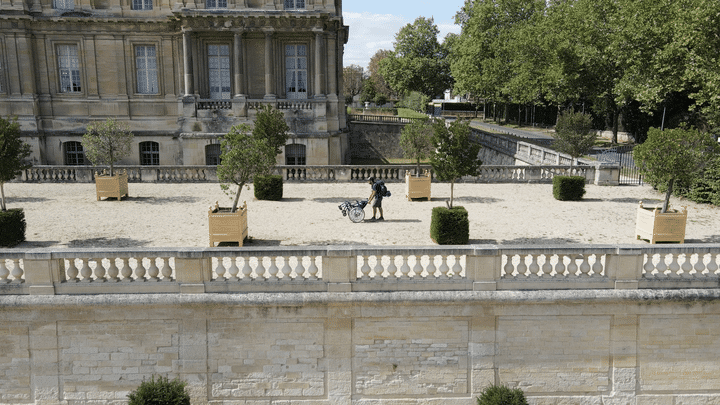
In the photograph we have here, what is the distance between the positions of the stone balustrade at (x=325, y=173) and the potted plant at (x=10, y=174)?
6.75 metres

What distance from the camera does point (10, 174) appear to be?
47.1ft

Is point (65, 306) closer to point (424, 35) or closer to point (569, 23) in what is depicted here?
point (569, 23)

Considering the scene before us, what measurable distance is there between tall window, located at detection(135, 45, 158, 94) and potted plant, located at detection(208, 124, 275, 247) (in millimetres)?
15241

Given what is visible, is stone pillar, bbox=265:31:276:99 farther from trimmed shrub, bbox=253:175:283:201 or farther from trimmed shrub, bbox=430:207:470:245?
trimmed shrub, bbox=430:207:470:245

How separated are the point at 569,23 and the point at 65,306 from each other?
33.0m

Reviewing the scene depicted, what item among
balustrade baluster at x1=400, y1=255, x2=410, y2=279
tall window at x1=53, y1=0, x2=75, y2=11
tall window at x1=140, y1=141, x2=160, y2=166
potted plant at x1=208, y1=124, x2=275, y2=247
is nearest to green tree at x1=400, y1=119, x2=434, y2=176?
potted plant at x1=208, y1=124, x2=275, y2=247

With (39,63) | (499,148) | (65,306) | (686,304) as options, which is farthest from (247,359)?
(499,148)

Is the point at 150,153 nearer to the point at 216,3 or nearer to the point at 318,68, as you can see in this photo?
the point at 216,3

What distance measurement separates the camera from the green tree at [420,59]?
67125mm

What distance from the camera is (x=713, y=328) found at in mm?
9883

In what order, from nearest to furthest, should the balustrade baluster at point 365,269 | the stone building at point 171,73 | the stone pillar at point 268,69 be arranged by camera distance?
the balustrade baluster at point 365,269 < the stone building at point 171,73 < the stone pillar at point 268,69

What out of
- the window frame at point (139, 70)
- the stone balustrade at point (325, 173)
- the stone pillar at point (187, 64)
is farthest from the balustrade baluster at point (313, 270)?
the window frame at point (139, 70)

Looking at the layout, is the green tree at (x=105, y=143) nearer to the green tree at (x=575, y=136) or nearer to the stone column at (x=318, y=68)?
the stone column at (x=318, y=68)

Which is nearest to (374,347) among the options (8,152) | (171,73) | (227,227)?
(227,227)
